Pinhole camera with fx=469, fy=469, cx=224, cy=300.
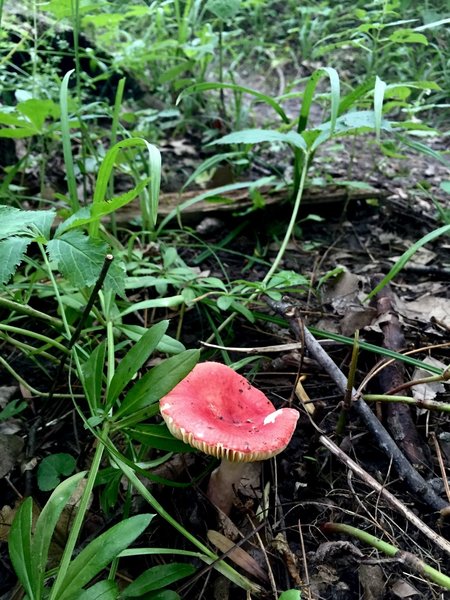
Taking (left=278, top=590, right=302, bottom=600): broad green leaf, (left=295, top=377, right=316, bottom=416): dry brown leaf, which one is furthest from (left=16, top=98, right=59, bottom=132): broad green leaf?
(left=278, top=590, right=302, bottom=600): broad green leaf

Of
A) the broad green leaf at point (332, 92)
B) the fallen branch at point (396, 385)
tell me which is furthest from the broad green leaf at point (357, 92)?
the fallen branch at point (396, 385)

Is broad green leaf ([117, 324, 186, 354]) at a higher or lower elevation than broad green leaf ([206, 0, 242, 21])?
lower

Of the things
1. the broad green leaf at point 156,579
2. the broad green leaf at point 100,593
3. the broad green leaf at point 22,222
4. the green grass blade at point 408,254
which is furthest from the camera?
the green grass blade at point 408,254

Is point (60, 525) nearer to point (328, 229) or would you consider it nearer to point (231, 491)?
point (231, 491)

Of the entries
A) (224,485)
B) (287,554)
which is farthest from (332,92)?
(287,554)

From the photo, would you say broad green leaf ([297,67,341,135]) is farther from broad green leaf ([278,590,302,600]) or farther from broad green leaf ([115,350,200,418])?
broad green leaf ([278,590,302,600])

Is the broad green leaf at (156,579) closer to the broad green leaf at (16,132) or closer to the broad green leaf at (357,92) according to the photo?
the broad green leaf at (16,132)
